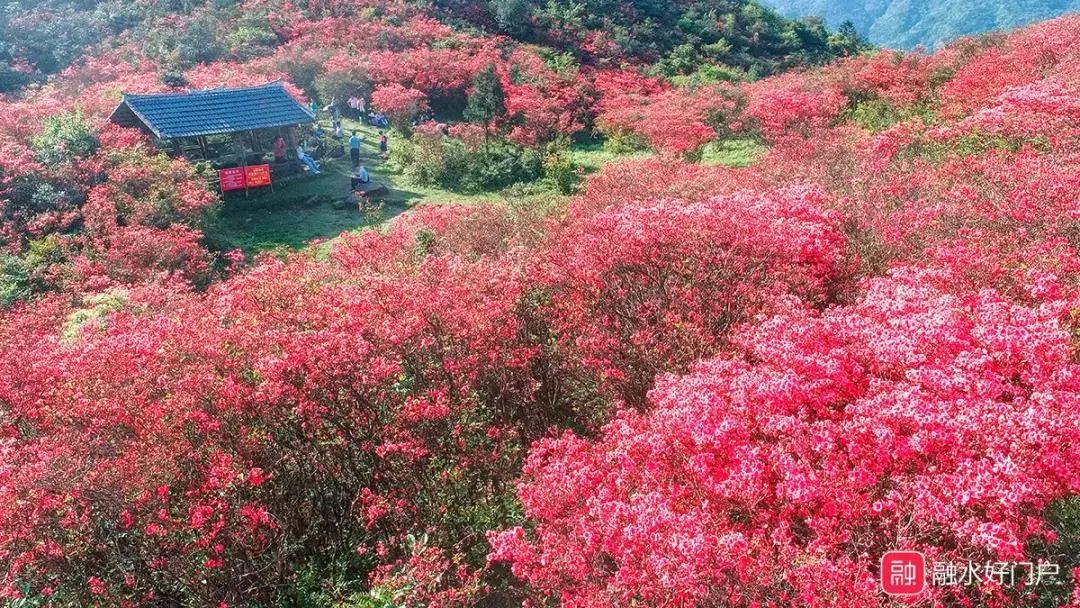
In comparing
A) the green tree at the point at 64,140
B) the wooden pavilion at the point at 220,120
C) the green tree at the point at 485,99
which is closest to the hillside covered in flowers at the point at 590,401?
the green tree at the point at 64,140

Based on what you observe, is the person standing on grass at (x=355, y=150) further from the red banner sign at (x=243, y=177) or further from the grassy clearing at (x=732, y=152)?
the grassy clearing at (x=732, y=152)

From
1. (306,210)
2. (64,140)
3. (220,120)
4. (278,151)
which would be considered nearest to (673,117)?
(306,210)

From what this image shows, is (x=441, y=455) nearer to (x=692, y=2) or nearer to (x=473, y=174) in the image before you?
(x=473, y=174)

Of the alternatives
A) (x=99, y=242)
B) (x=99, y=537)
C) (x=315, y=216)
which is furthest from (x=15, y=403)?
(x=315, y=216)

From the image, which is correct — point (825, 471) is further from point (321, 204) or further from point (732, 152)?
point (732, 152)

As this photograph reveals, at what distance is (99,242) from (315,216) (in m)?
6.04

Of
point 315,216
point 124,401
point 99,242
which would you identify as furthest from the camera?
point 315,216

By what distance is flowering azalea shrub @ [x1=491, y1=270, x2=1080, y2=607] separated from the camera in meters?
4.82

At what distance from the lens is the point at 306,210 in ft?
68.0

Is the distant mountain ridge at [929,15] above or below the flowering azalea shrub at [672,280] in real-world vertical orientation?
above

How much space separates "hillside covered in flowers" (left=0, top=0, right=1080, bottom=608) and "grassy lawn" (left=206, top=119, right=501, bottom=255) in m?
3.13

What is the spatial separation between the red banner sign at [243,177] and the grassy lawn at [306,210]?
17.9 inches

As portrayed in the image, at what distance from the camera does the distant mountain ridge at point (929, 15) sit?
92125 millimetres

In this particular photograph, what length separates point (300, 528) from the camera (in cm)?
747
